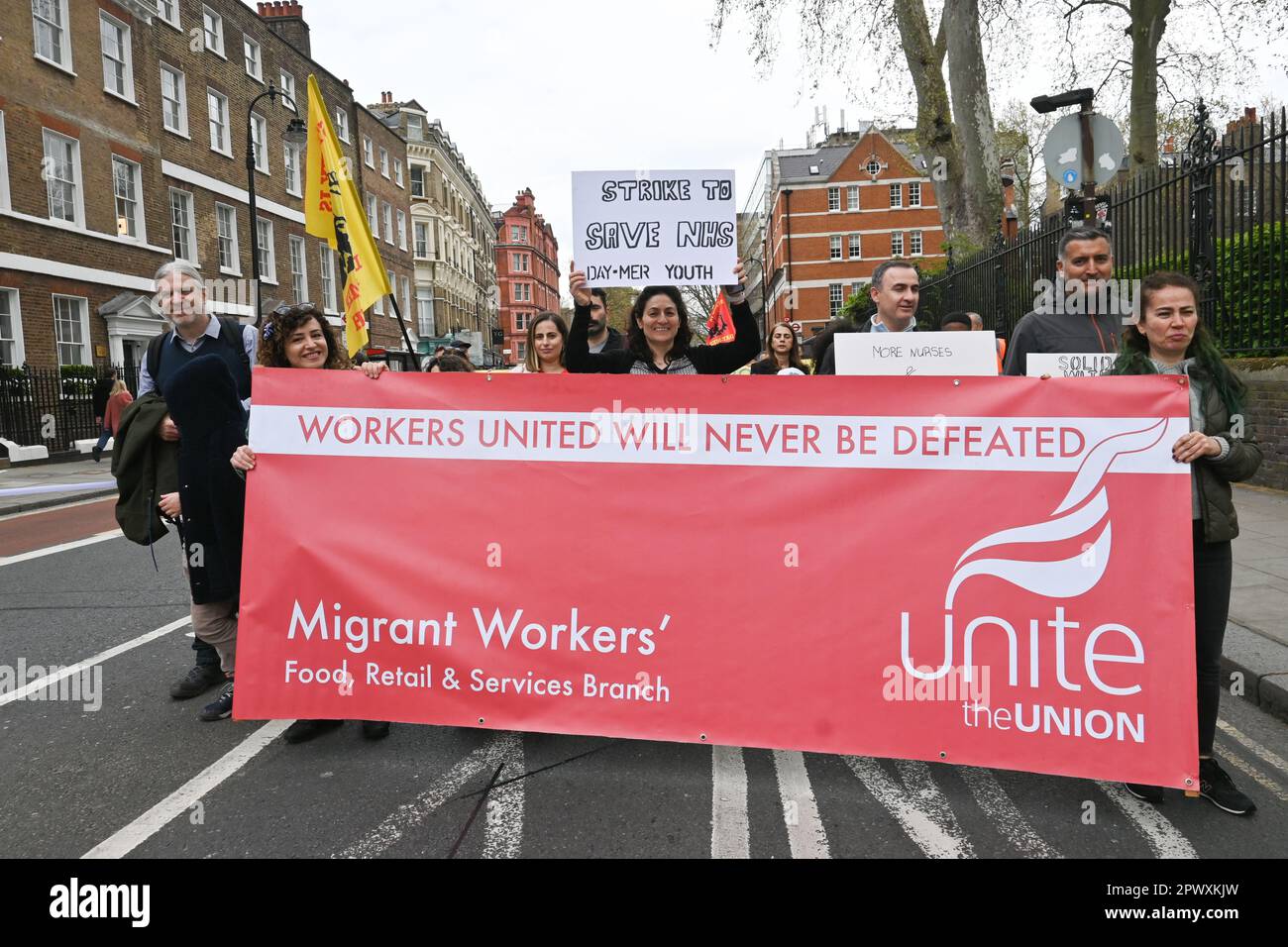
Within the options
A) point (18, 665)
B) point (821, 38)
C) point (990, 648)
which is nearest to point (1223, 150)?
point (990, 648)

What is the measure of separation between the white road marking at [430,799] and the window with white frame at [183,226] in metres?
25.1

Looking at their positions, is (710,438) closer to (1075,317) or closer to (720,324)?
(1075,317)

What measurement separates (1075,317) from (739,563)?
224 centimetres

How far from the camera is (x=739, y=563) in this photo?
133 inches

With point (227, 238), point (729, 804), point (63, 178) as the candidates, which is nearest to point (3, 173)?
point (63, 178)

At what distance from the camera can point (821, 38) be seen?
63.9ft

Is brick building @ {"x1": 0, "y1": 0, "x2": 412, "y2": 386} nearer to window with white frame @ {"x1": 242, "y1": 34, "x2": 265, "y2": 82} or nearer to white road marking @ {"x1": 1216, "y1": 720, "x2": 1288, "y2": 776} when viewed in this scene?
window with white frame @ {"x1": 242, "y1": 34, "x2": 265, "y2": 82}

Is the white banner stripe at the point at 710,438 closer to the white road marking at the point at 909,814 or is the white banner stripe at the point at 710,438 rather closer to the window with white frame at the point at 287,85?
the white road marking at the point at 909,814

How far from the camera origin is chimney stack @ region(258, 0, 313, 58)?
33.8m

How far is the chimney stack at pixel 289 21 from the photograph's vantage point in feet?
111

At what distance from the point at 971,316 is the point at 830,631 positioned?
4354mm

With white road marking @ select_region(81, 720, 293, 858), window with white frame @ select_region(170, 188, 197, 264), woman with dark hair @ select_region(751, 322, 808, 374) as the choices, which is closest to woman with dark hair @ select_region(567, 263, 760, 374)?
white road marking @ select_region(81, 720, 293, 858)

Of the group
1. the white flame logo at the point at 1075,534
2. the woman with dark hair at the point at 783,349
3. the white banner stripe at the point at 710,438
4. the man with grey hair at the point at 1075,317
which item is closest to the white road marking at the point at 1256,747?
the white flame logo at the point at 1075,534
